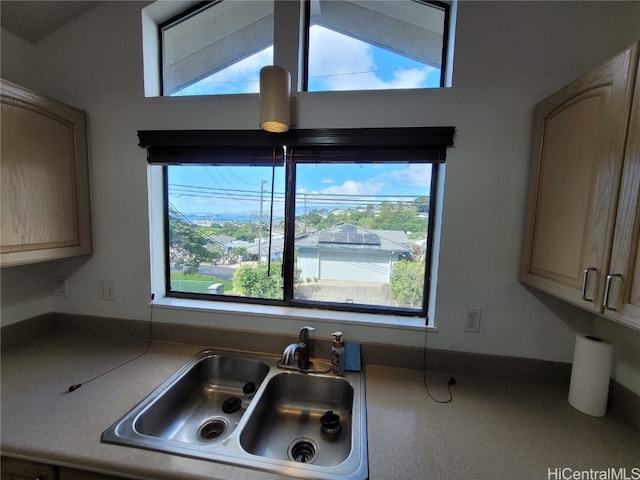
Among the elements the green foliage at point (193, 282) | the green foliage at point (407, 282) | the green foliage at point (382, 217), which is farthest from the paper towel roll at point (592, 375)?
the green foliage at point (193, 282)

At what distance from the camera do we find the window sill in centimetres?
125

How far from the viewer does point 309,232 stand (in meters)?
1.41

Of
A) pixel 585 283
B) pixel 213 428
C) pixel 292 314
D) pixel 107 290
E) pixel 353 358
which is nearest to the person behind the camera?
pixel 585 283

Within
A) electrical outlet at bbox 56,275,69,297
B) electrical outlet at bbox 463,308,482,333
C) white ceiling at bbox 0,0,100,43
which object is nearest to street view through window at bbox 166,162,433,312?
electrical outlet at bbox 463,308,482,333

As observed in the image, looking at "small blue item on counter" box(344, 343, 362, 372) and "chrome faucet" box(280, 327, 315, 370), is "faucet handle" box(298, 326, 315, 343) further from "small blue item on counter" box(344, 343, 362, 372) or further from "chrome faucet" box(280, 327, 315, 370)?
"small blue item on counter" box(344, 343, 362, 372)

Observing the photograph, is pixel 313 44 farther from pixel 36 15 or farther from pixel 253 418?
pixel 253 418

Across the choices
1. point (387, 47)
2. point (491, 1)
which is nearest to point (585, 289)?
point (491, 1)

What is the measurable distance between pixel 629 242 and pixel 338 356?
39.6 inches

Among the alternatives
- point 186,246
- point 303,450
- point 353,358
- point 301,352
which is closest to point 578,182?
point 353,358

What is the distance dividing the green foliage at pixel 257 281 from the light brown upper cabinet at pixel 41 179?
2.69 ft

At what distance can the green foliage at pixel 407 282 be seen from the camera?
1.34 m

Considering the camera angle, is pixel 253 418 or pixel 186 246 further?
pixel 186 246

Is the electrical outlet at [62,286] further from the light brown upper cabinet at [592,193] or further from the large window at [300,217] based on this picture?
the light brown upper cabinet at [592,193]

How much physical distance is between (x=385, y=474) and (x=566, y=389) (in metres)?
0.96
